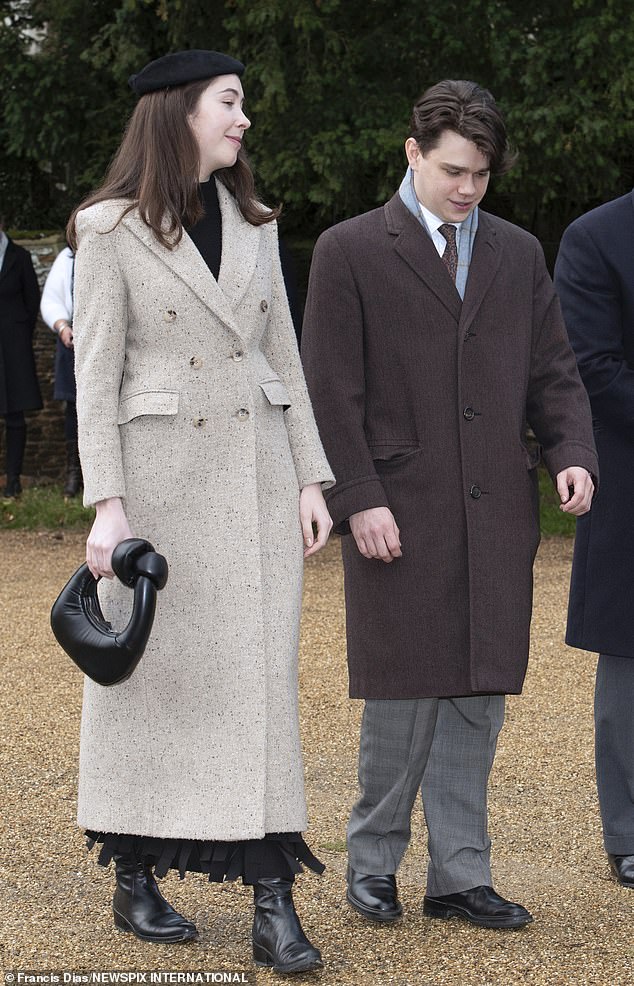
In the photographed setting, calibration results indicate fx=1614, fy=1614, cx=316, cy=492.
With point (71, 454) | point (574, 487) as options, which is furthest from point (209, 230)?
point (71, 454)

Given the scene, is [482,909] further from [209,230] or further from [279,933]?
[209,230]

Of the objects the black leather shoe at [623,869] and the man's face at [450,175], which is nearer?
the man's face at [450,175]

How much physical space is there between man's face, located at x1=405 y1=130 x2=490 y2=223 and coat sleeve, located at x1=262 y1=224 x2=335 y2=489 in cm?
38

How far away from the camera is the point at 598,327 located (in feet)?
13.6

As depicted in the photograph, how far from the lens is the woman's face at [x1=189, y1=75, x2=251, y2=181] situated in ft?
11.4

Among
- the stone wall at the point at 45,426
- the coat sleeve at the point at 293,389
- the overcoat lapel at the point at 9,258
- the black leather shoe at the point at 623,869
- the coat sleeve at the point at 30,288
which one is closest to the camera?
the coat sleeve at the point at 293,389

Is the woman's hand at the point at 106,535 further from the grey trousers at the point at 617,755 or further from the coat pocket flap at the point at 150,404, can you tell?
the grey trousers at the point at 617,755

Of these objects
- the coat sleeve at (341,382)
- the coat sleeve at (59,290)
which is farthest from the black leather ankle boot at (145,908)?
the coat sleeve at (59,290)

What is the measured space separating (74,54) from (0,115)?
1.73 meters

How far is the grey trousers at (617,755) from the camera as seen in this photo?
414 centimetres

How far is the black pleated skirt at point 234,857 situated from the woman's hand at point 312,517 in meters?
0.63

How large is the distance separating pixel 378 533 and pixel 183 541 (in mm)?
476

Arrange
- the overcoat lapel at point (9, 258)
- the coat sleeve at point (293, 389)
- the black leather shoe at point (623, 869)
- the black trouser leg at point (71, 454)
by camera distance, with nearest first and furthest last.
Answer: the coat sleeve at point (293, 389) < the black leather shoe at point (623, 869) < the black trouser leg at point (71, 454) < the overcoat lapel at point (9, 258)

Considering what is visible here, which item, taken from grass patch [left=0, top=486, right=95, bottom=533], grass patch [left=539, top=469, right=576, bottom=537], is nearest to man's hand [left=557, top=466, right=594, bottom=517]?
grass patch [left=539, top=469, right=576, bottom=537]
